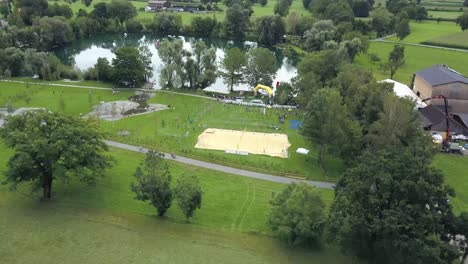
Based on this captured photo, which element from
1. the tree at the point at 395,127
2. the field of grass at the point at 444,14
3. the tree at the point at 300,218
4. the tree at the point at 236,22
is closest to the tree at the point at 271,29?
the tree at the point at 236,22

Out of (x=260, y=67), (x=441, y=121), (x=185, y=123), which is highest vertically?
(x=260, y=67)

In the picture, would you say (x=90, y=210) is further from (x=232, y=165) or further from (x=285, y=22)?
(x=285, y=22)

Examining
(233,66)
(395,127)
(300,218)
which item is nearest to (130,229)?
(300,218)

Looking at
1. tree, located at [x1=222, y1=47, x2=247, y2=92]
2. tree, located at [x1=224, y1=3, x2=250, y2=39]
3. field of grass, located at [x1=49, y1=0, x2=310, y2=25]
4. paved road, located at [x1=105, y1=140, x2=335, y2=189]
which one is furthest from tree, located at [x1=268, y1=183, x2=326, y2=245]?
field of grass, located at [x1=49, y1=0, x2=310, y2=25]

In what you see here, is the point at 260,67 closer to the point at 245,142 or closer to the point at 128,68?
the point at 128,68

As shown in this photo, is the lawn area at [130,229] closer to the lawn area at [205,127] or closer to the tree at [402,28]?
the lawn area at [205,127]

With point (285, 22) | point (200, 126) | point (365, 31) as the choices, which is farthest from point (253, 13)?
point (200, 126)

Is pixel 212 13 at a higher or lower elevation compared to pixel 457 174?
higher
